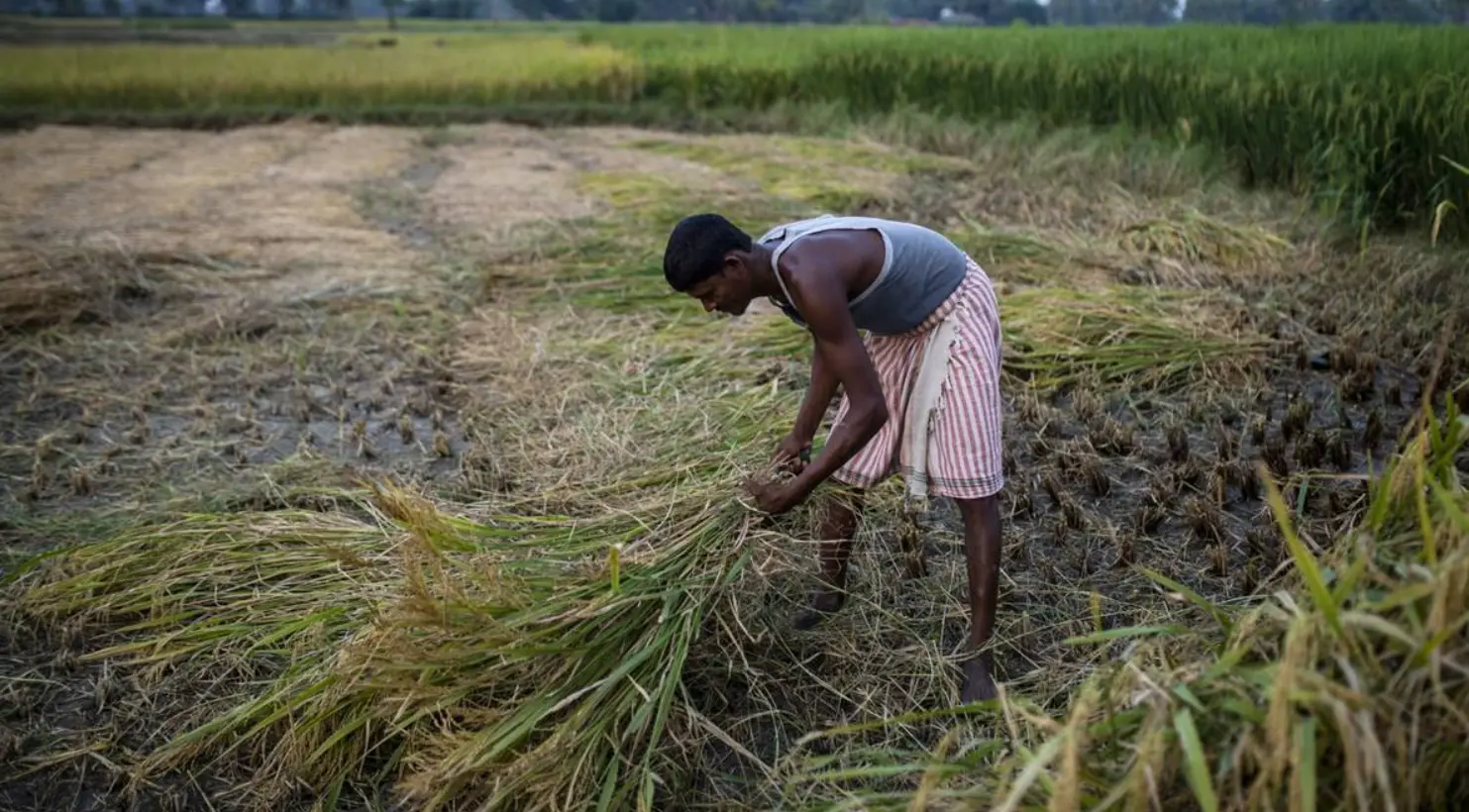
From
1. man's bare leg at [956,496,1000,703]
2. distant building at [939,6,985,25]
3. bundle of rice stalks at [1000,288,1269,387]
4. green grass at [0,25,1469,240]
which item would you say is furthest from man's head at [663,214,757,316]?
distant building at [939,6,985,25]

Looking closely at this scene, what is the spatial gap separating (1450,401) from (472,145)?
31.3 ft

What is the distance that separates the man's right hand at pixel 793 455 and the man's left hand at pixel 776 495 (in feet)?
0.35

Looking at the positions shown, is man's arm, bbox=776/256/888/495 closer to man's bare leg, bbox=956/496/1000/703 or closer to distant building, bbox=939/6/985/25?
man's bare leg, bbox=956/496/1000/703

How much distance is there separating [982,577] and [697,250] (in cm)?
80

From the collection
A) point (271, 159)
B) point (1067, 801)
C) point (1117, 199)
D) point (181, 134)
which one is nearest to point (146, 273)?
point (271, 159)

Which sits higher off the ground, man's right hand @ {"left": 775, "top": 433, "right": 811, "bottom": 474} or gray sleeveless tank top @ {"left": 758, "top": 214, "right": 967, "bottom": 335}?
gray sleeveless tank top @ {"left": 758, "top": 214, "right": 967, "bottom": 335}

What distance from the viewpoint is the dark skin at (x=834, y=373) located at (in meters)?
2.04

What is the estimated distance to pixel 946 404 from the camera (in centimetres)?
222

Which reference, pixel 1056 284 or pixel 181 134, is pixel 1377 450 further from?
pixel 181 134

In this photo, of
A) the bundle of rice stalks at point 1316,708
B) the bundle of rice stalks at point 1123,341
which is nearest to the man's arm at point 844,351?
the bundle of rice stalks at point 1316,708

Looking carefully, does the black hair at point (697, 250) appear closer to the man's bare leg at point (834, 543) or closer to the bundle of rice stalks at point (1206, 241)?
the man's bare leg at point (834, 543)

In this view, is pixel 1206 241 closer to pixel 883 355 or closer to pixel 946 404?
pixel 883 355

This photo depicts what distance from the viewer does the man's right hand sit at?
2.32m

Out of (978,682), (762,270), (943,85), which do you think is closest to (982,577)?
(978,682)
